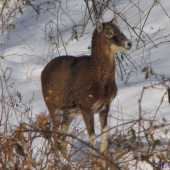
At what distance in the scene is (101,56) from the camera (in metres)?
5.74

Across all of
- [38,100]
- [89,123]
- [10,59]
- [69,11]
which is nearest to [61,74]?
[89,123]

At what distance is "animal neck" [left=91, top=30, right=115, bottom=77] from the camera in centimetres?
571

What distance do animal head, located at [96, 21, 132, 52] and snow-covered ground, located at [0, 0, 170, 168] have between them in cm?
94

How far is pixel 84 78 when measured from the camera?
570 centimetres

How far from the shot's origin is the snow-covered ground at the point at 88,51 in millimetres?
7148

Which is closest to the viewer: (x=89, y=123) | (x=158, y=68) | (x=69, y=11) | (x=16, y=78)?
(x=89, y=123)

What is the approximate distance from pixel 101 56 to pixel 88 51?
13.8 ft

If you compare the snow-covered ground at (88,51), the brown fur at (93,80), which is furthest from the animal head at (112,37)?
the snow-covered ground at (88,51)

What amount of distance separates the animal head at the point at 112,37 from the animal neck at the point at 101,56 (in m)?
0.06

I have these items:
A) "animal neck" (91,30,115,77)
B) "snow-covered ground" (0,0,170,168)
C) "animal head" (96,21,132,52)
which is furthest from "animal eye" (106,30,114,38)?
"snow-covered ground" (0,0,170,168)

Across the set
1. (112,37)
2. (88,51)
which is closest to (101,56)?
(112,37)

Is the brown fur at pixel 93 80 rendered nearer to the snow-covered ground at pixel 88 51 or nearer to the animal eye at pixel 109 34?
the animal eye at pixel 109 34

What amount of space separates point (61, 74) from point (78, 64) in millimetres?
264

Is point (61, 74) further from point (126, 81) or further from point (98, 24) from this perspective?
point (126, 81)
